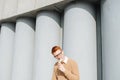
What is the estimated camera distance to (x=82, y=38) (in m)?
5.70

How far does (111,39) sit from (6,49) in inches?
130

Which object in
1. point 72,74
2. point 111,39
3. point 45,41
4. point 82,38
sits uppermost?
point 45,41

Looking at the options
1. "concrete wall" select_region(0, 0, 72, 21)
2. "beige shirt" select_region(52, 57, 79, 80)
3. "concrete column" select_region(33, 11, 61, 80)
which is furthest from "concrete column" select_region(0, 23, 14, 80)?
"beige shirt" select_region(52, 57, 79, 80)

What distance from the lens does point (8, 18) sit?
7.36 metres

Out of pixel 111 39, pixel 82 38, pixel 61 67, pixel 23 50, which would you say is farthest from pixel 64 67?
pixel 23 50

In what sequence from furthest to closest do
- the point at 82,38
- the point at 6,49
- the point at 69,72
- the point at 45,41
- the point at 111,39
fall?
the point at 6,49 < the point at 45,41 < the point at 82,38 < the point at 111,39 < the point at 69,72

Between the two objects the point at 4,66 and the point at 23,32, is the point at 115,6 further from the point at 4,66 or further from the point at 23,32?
the point at 4,66

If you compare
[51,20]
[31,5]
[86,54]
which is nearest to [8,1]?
[31,5]

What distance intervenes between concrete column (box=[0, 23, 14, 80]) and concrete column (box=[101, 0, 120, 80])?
9.56 ft

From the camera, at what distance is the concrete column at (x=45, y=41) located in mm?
6266

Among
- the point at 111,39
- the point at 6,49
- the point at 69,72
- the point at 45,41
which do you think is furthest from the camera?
the point at 6,49

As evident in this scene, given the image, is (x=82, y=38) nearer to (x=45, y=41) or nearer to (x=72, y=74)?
(x=45, y=41)

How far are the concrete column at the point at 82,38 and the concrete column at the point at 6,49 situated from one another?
81.5 inches

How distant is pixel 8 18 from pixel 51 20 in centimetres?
140
